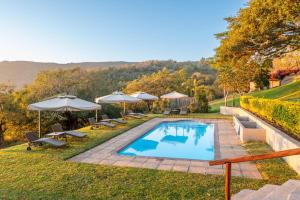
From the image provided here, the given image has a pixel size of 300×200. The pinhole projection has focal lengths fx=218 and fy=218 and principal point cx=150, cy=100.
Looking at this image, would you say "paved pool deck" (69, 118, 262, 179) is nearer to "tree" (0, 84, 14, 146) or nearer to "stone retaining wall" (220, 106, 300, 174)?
"stone retaining wall" (220, 106, 300, 174)

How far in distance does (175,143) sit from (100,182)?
6.17 m

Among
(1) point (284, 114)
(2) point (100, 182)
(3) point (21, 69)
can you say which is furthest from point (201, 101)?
(3) point (21, 69)

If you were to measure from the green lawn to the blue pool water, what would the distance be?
252 centimetres

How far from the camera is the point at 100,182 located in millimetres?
4863

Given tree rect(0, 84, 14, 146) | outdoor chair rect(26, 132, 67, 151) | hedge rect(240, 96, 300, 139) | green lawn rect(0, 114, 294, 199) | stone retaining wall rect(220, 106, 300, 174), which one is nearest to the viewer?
green lawn rect(0, 114, 294, 199)

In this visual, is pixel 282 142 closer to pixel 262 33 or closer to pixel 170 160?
pixel 170 160

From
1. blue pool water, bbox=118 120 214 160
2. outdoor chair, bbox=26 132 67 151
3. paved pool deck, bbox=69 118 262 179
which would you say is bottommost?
blue pool water, bbox=118 120 214 160

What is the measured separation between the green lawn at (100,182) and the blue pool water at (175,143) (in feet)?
8.28

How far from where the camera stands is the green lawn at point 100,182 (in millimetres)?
4234

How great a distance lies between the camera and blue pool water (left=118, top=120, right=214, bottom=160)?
27.6ft

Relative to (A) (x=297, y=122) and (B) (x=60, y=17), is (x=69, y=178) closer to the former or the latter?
(A) (x=297, y=122)

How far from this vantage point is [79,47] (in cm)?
2436

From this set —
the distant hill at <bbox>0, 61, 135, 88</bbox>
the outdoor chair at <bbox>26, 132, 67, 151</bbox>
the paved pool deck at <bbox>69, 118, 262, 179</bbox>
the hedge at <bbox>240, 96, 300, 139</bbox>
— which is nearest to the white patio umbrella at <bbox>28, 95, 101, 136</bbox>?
the outdoor chair at <bbox>26, 132, 67, 151</bbox>

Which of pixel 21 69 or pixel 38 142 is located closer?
pixel 38 142
